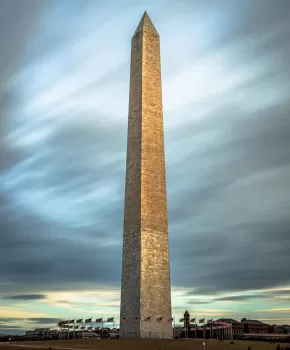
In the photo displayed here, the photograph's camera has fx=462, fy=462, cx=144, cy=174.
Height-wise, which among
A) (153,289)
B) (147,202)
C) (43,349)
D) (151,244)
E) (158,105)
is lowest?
(43,349)

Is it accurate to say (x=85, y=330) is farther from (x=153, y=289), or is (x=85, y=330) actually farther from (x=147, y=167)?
(x=147, y=167)

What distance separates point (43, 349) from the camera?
3256 centimetres

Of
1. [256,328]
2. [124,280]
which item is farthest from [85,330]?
[256,328]

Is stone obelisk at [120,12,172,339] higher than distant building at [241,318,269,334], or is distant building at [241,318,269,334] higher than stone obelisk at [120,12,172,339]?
stone obelisk at [120,12,172,339]

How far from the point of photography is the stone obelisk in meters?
39.1

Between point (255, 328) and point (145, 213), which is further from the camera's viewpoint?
point (255, 328)

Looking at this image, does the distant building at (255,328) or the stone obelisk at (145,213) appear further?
the distant building at (255,328)

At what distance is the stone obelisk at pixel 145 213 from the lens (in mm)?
39062

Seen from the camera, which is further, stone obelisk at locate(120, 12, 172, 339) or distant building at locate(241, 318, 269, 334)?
distant building at locate(241, 318, 269, 334)

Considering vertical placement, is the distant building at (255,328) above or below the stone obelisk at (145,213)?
below

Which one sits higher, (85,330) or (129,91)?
(129,91)

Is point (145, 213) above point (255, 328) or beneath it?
above

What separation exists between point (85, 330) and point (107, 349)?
26453 millimetres

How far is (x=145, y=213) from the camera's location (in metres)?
40.8
